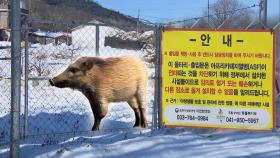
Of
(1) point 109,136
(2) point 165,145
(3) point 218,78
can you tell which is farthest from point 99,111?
(3) point 218,78

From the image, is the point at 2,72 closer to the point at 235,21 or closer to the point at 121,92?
the point at 121,92

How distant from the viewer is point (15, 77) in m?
7.32

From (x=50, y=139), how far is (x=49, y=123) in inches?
63.4

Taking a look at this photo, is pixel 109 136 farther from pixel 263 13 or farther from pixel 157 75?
pixel 263 13

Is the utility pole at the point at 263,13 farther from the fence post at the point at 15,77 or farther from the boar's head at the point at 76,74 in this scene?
the fence post at the point at 15,77

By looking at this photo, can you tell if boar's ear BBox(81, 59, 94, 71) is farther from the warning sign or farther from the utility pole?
the utility pole

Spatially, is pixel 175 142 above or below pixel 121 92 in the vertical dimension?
below

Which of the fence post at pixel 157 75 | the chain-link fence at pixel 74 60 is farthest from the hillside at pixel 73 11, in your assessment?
the fence post at pixel 157 75

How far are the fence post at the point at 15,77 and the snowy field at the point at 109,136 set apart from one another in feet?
1.17

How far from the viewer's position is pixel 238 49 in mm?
8047

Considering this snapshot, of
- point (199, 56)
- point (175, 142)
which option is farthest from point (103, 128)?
point (199, 56)

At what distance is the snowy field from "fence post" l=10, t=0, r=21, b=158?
0.36 meters

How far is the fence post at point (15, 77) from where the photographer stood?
7.28m

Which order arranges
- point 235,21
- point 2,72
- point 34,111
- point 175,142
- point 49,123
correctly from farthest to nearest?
point 2,72 → point 34,111 → point 49,123 → point 235,21 → point 175,142
